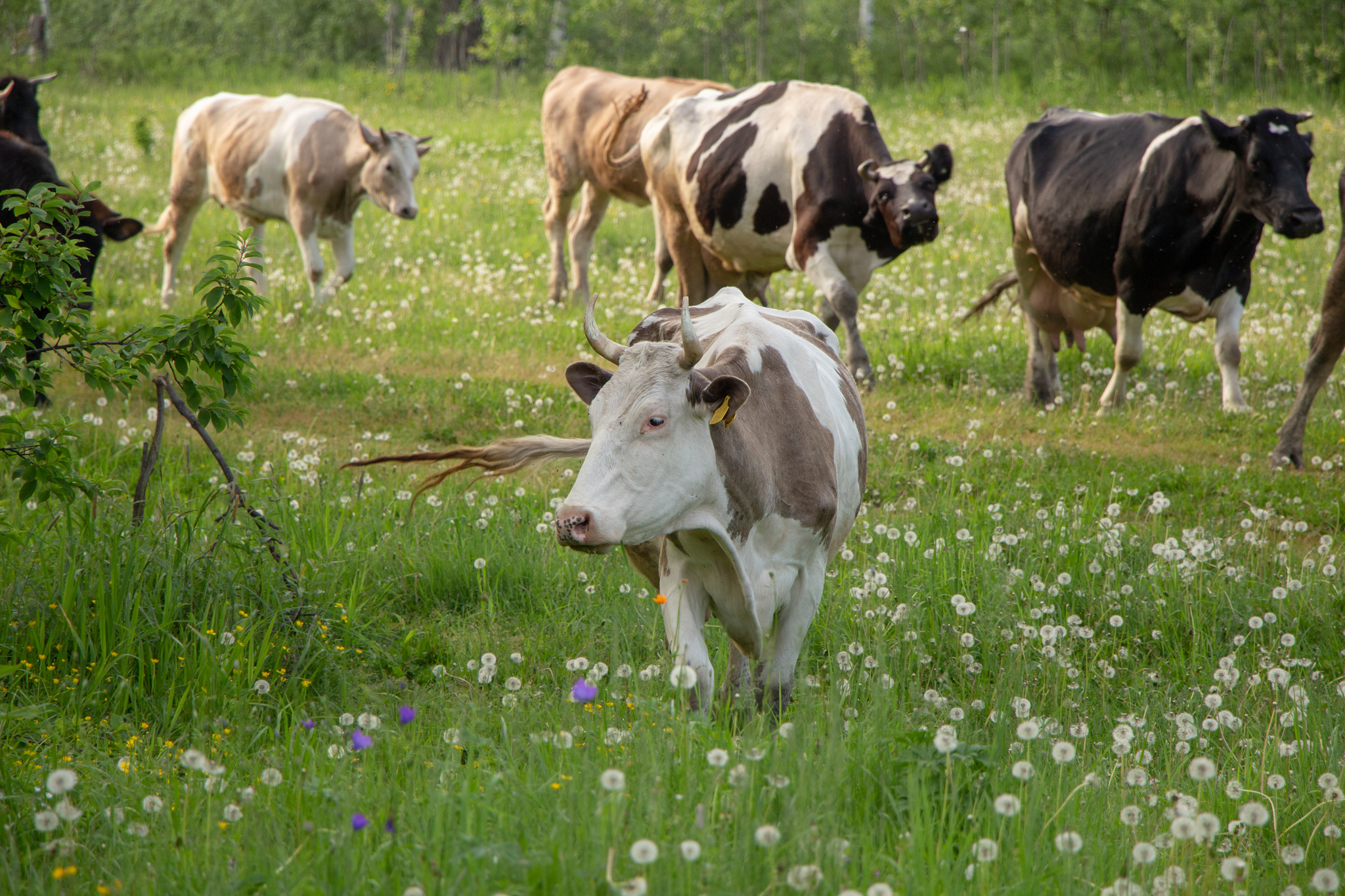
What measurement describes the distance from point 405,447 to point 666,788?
598 cm

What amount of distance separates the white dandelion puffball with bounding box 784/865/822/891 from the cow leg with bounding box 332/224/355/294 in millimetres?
11747

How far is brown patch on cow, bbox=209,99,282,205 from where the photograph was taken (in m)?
13.5

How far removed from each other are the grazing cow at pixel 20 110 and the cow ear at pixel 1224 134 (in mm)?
10567

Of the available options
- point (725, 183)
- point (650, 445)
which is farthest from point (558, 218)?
point (650, 445)

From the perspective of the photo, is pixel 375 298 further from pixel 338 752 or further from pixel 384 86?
pixel 384 86

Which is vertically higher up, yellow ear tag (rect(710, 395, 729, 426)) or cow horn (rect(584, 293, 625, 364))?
cow horn (rect(584, 293, 625, 364))

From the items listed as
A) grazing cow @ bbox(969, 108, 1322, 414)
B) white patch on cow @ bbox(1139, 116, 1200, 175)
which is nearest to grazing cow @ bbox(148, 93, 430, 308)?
grazing cow @ bbox(969, 108, 1322, 414)

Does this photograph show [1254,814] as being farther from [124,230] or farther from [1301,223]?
[124,230]

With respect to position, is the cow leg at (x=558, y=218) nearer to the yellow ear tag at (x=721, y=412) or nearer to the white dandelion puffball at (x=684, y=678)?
the yellow ear tag at (x=721, y=412)

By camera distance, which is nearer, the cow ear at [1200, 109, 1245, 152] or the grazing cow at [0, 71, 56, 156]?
the cow ear at [1200, 109, 1245, 152]

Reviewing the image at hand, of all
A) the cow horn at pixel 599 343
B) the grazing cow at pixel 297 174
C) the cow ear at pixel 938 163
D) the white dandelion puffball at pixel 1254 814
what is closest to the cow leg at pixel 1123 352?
the cow ear at pixel 938 163

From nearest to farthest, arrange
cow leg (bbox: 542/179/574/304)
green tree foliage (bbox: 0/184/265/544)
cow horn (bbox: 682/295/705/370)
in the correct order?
1. cow horn (bbox: 682/295/705/370)
2. green tree foliage (bbox: 0/184/265/544)
3. cow leg (bbox: 542/179/574/304)

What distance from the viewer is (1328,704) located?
15.5 feet

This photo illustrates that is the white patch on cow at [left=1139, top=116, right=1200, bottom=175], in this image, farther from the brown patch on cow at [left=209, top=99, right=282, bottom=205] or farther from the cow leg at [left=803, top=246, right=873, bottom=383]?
the brown patch on cow at [left=209, top=99, right=282, bottom=205]
